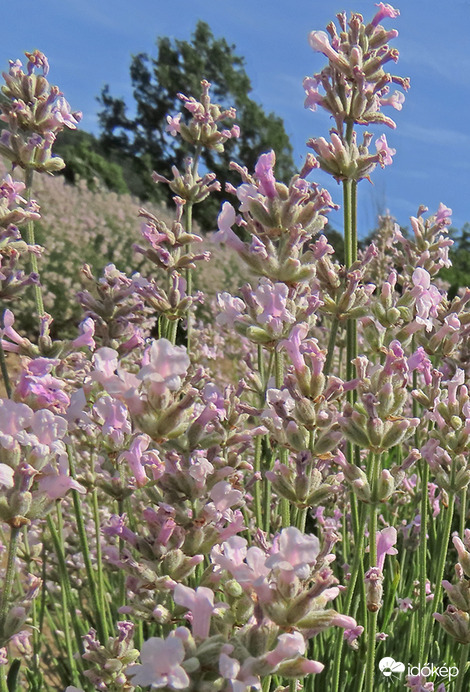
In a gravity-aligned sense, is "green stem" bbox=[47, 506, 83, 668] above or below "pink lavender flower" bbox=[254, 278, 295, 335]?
below

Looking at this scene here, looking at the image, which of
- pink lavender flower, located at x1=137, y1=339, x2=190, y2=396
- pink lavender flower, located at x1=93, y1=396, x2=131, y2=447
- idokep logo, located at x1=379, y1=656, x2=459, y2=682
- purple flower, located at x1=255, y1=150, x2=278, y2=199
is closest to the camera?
pink lavender flower, located at x1=137, y1=339, x2=190, y2=396

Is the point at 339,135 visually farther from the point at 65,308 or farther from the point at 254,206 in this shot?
the point at 65,308

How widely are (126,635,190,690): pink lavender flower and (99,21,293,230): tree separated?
20.6 meters

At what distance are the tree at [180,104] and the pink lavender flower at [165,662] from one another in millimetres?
20609

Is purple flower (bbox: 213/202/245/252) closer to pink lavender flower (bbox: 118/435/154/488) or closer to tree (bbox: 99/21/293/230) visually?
pink lavender flower (bbox: 118/435/154/488)

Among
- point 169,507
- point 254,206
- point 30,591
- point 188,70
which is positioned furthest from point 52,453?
point 188,70

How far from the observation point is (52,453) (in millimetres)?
901

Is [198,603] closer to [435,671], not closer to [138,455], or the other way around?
[138,455]

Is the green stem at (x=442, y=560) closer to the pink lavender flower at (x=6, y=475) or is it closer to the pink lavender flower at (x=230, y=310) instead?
the pink lavender flower at (x=230, y=310)

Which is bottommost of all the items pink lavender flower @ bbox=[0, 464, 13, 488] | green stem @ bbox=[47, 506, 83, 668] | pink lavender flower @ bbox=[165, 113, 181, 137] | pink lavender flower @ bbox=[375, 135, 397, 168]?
green stem @ bbox=[47, 506, 83, 668]

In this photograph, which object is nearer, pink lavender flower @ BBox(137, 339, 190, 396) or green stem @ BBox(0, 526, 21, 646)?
pink lavender flower @ BBox(137, 339, 190, 396)

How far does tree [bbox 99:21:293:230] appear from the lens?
20875 mm

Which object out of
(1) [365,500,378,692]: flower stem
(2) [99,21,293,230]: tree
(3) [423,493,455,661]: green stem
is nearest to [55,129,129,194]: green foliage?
(2) [99,21,293,230]: tree

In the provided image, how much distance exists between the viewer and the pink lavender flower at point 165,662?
0.61 metres
